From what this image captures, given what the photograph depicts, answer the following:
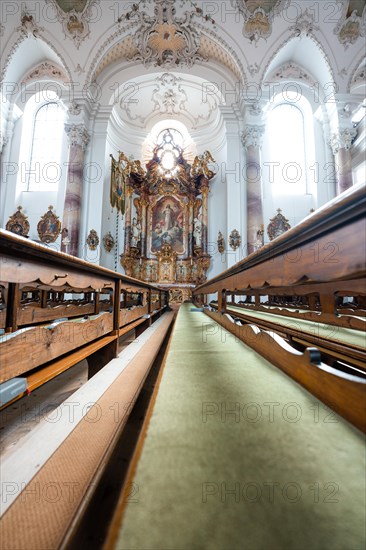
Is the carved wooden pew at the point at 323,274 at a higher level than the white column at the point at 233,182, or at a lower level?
lower

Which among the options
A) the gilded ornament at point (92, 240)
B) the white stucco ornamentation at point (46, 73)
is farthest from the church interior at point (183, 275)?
the gilded ornament at point (92, 240)

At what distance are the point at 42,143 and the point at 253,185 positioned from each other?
7.65m

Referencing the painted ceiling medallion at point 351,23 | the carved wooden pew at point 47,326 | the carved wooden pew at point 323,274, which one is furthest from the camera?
the painted ceiling medallion at point 351,23

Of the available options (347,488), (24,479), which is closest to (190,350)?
(24,479)

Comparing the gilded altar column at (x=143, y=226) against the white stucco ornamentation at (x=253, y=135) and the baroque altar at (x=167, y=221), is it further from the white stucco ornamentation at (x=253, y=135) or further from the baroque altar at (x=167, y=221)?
the white stucco ornamentation at (x=253, y=135)

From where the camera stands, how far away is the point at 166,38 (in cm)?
820

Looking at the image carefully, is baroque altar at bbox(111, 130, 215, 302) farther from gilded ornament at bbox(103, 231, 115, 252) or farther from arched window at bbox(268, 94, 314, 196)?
arched window at bbox(268, 94, 314, 196)

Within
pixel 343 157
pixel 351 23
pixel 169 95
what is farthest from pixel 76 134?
pixel 351 23

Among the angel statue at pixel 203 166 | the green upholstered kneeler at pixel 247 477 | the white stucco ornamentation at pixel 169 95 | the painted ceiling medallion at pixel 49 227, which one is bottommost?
the green upholstered kneeler at pixel 247 477

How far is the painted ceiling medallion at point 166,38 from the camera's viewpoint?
25.4 feet

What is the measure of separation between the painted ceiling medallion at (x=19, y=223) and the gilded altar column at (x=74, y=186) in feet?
6.36

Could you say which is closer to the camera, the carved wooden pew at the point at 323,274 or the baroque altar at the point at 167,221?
the carved wooden pew at the point at 323,274

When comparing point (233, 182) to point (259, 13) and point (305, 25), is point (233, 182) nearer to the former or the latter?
point (259, 13)

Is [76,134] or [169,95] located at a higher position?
[169,95]
